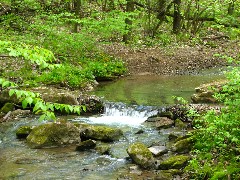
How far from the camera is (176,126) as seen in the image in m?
11.3

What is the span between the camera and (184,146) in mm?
9148

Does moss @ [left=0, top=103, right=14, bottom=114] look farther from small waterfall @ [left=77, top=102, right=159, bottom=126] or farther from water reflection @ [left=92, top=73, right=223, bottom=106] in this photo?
water reflection @ [left=92, top=73, right=223, bottom=106]

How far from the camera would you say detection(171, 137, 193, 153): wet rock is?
9086 mm

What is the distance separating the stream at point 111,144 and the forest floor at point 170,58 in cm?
307

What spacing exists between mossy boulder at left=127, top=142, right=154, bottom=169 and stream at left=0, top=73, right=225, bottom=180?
26 centimetres

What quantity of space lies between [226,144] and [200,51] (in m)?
17.5

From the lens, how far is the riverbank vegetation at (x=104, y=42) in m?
6.14

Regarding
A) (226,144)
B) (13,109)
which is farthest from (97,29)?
(226,144)

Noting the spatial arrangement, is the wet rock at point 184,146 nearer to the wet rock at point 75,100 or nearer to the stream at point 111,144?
the stream at point 111,144

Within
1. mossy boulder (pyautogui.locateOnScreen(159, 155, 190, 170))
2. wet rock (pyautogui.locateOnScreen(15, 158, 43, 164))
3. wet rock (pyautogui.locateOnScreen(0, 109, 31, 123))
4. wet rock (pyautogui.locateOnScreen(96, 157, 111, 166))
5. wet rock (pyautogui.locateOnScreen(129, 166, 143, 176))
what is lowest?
wet rock (pyautogui.locateOnScreen(0, 109, 31, 123))

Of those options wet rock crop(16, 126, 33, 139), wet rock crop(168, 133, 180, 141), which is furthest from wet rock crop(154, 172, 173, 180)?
wet rock crop(16, 126, 33, 139)

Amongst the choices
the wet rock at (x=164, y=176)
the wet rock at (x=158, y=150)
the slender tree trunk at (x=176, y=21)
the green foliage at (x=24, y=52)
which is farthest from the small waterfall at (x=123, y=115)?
the slender tree trunk at (x=176, y=21)

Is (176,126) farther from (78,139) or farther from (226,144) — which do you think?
(226,144)

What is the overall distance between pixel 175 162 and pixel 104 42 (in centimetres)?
1312
